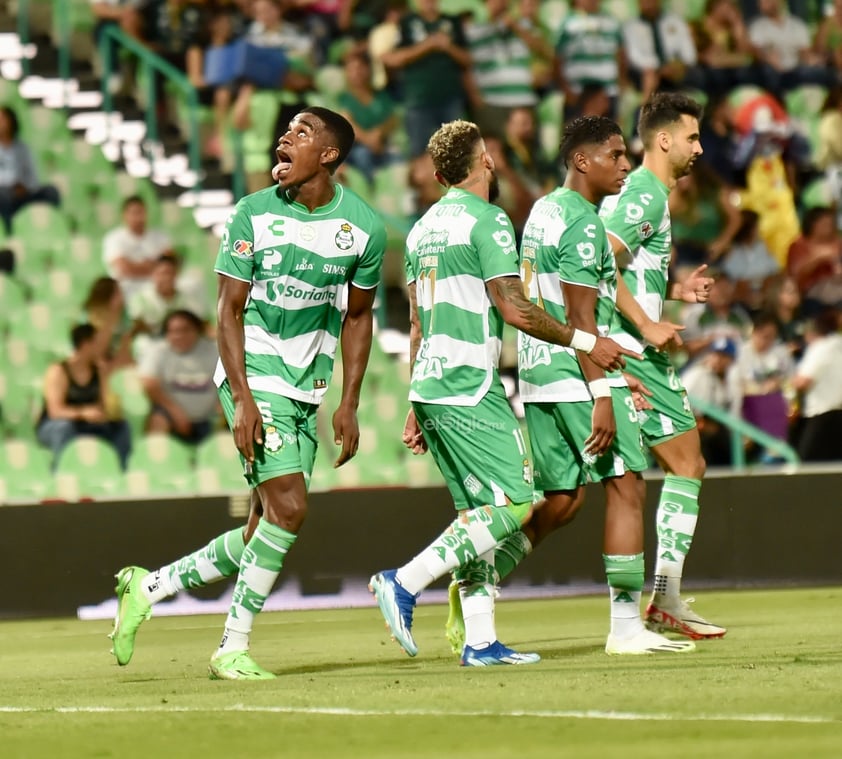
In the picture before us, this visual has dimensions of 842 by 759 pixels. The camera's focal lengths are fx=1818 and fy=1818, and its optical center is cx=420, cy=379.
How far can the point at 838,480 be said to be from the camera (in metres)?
11.9

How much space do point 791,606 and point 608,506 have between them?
3.18 m

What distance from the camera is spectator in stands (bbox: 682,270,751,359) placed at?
13.6 metres

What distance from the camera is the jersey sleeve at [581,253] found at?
742 cm

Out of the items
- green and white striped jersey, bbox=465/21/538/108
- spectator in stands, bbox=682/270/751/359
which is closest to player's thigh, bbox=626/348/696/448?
spectator in stands, bbox=682/270/751/359

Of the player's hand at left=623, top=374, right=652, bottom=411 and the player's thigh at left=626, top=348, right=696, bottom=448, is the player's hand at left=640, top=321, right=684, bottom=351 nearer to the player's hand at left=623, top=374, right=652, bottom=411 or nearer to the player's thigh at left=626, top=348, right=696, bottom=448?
the player's hand at left=623, top=374, right=652, bottom=411

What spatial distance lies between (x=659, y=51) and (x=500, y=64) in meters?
1.88

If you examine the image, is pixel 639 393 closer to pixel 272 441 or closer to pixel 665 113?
pixel 665 113

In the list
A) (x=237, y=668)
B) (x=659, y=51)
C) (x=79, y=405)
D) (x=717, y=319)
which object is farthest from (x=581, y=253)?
(x=659, y=51)

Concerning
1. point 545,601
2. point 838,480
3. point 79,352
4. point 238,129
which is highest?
point 238,129

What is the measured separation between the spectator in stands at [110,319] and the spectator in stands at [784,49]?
7.23 m

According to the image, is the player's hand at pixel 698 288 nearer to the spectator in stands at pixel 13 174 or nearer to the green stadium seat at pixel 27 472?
the green stadium seat at pixel 27 472

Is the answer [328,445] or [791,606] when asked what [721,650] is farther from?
[328,445]

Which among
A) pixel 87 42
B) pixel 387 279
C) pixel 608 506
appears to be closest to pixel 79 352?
pixel 387 279

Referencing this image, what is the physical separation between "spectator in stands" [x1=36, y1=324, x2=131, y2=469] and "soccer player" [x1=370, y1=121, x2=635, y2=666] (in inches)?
202
